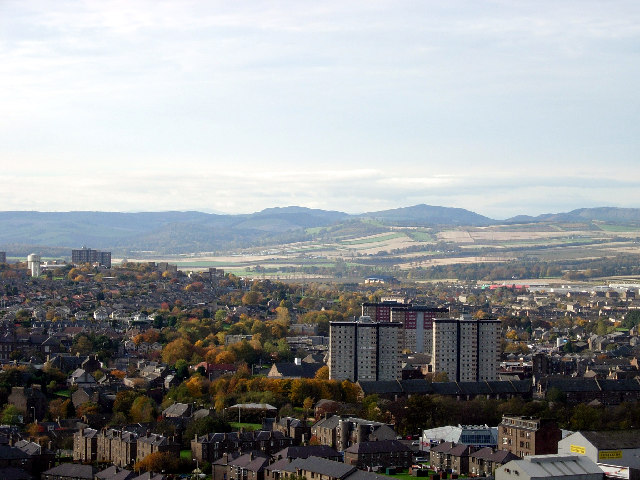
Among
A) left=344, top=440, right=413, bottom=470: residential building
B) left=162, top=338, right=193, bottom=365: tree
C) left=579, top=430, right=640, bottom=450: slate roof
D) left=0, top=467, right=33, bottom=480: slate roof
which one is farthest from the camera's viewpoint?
left=162, top=338, right=193, bottom=365: tree

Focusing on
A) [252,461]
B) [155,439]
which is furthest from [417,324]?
[252,461]

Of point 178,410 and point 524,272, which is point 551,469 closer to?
point 178,410

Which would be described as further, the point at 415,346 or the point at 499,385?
the point at 415,346

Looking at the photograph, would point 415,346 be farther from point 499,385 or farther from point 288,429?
point 288,429

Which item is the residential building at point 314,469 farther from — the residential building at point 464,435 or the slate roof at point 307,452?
the residential building at point 464,435

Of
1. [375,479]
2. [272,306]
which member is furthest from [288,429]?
[272,306]

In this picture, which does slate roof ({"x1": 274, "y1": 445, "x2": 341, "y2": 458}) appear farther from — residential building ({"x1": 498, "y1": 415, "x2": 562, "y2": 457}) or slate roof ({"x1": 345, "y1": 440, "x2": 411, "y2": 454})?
residential building ({"x1": 498, "y1": 415, "x2": 562, "y2": 457})

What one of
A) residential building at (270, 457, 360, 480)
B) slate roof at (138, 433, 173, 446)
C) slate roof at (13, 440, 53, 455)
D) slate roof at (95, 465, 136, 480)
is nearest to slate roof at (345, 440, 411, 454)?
residential building at (270, 457, 360, 480)
